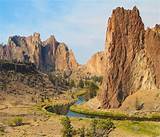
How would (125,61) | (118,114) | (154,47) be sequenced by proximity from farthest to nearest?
(125,61) < (154,47) < (118,114)

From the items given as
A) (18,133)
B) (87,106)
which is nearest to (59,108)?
(87,106)

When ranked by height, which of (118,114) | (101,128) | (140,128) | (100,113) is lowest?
(140,128)

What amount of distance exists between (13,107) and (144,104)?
40.4 metres

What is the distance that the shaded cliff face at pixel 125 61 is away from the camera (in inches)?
5379

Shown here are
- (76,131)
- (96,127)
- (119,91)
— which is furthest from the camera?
(119,91)

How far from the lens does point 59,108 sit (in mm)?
143375

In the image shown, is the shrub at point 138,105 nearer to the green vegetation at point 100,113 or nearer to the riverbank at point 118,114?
the riverbank at point 118,114

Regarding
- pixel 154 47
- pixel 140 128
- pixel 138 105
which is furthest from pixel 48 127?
pixel 154 47

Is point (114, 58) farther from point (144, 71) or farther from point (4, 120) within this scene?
point (4, 120)

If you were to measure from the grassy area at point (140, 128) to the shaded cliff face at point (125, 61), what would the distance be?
38761 millimetres

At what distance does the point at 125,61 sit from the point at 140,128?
5219 cm

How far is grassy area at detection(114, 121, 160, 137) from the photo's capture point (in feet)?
277

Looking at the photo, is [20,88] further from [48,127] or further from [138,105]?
[48,127]

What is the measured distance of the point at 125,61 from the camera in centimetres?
14012
